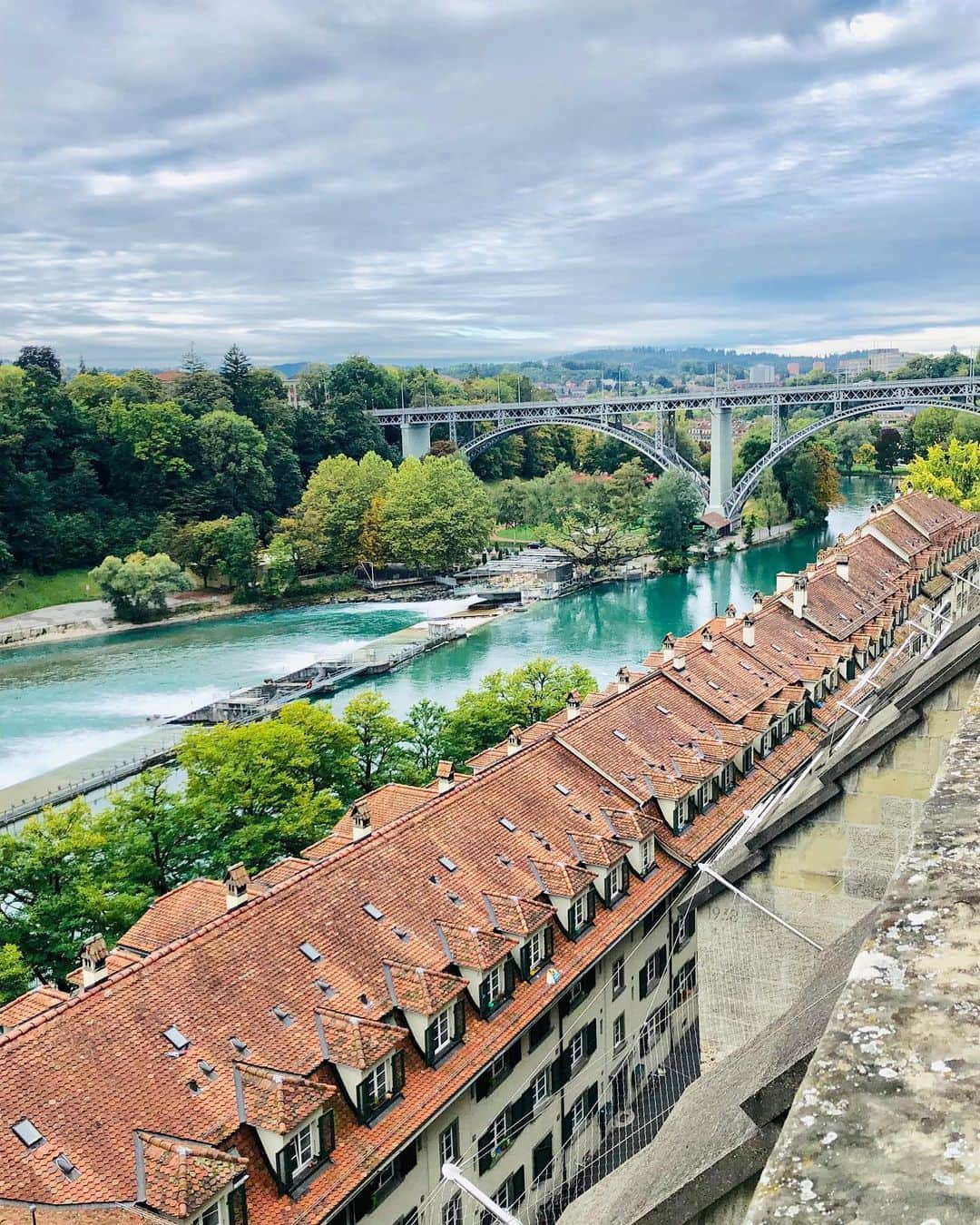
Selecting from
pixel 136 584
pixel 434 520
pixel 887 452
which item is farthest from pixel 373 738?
pixel 887 452

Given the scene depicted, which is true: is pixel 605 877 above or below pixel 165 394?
below

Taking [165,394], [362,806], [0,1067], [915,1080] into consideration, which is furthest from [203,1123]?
[165,394]

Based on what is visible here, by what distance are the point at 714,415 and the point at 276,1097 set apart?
8679 cm

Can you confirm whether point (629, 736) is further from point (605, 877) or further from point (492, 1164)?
point (492, 1164)

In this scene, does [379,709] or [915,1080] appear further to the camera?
[379,709]

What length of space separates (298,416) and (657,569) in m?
35.0

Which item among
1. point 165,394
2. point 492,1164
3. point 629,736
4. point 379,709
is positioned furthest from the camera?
point 165,394

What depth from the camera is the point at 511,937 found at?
15.5m

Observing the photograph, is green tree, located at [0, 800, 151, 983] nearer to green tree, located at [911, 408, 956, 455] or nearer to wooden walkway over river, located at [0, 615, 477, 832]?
wooden walkway over river, located at [0, 615, 477, 832]

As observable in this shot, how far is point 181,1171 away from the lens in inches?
421

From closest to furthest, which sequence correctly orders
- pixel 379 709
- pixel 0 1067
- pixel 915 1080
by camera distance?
pixel 915 1080
pixel 0 1067
pixel 379 709

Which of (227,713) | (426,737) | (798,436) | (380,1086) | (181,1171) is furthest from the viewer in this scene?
(798,436)

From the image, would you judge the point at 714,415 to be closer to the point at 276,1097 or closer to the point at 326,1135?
the point at 326,1135

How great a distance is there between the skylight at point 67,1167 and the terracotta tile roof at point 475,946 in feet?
17.8
